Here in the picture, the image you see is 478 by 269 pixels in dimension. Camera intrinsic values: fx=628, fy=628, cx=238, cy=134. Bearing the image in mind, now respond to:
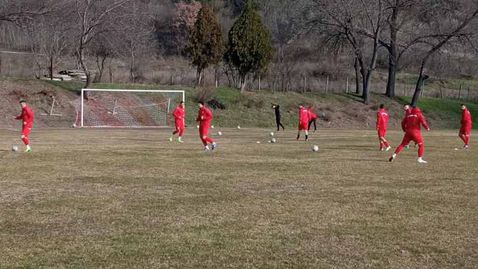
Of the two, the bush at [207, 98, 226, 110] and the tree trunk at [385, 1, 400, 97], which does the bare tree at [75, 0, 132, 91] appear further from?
the tree trunk at [385, 1, 400, 97]

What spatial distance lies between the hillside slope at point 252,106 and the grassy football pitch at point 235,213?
25.3 meters

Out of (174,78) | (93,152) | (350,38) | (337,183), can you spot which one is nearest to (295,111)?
(350,38)

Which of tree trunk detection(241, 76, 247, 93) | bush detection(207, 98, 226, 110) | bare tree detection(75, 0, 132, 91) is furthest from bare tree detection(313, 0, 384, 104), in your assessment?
A: bare tree detection(75, 0, 132, 91)

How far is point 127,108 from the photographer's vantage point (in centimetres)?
4681

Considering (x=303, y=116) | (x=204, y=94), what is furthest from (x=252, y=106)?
(x=303, y=116)

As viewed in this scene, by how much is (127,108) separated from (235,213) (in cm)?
3702

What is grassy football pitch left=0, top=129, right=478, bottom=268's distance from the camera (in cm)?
805

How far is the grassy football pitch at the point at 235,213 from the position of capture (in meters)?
8.05

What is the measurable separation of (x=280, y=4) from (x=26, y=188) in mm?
78168

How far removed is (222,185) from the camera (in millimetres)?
14219

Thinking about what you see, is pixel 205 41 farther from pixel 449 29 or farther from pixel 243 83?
pixel 449 29

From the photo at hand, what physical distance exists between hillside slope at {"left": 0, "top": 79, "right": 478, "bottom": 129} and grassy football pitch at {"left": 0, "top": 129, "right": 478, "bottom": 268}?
82.9 ft

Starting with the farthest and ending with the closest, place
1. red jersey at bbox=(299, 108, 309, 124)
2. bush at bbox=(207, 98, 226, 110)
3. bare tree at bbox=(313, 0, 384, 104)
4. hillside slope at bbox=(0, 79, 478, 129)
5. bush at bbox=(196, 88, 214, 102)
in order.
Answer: bare tree at bbox=(313, 0, 384, 104), bush at bbox=(196, 88, 214, 102), bush at bbox=(207, 98, 226, 110), hillside slope at bbox=(0, 79, 478, 129), red jersey at bbox=(299, 108, 309, 124)

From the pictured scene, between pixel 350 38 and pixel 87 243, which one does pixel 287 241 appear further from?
pixel 350 38
